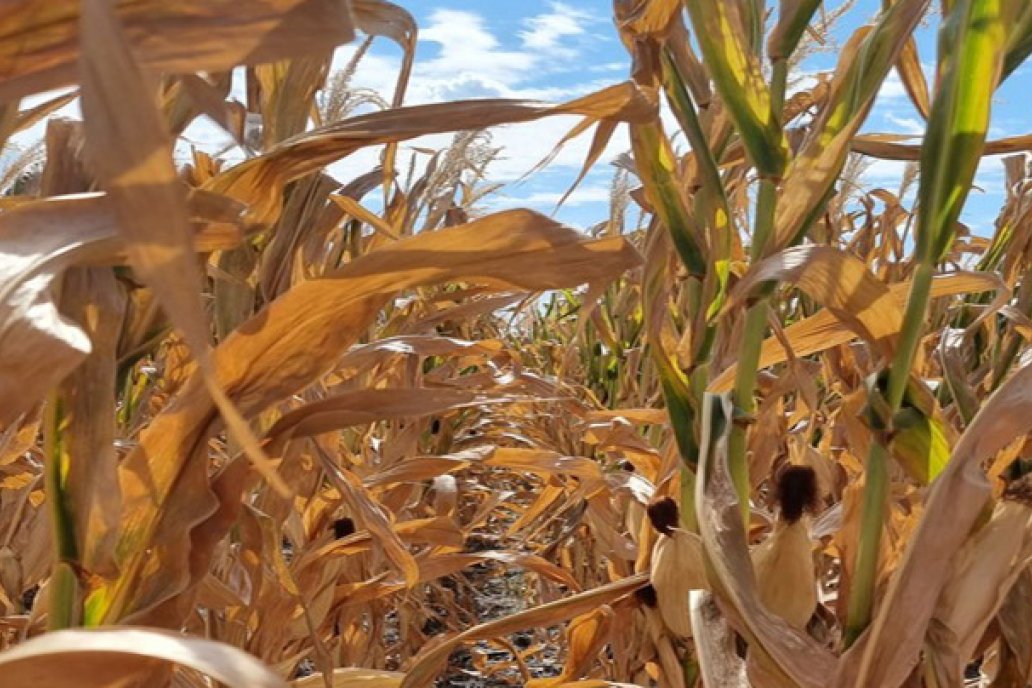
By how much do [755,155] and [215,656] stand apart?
479mm

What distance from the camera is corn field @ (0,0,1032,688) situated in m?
0.32

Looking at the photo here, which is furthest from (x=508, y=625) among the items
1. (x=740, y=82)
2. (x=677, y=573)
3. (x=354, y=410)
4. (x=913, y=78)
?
(x=913, y=78)

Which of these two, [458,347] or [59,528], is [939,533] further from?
[458,347]

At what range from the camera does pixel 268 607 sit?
95cm

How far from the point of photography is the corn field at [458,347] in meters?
0.32

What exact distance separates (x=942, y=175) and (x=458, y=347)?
492 millimetres

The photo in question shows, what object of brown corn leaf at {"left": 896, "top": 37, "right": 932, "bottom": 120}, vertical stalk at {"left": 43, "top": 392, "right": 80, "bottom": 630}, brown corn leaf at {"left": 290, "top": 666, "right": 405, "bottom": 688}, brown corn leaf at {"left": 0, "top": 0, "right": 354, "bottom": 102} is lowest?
brown corn leaf at {"left": 290, "top": 666, "right": 405, "bottom": 688}

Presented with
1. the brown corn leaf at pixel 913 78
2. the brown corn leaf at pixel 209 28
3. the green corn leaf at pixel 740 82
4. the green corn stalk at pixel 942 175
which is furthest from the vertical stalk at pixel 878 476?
the brown corn leaf at pixel 209 28

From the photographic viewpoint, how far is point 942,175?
583 mm

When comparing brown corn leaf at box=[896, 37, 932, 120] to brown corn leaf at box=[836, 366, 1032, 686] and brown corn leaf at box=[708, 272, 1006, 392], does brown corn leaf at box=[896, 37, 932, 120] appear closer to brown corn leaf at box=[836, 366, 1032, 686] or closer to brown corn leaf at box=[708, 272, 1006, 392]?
brown corn leaf at box=[708, 272, 1006, 392]

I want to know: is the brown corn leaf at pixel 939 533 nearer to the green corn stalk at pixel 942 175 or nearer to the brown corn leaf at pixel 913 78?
the green corn stalk at pixel 942 175

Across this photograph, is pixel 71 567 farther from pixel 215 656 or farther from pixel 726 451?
pixel 726 451

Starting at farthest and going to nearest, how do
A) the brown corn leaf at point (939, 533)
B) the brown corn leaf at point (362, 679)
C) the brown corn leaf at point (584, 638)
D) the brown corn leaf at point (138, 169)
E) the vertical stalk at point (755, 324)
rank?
the brown corn leaf at point (584, 638) → the brown corn leaf at point (362, 679) → the vertical stalk at point (755, 324) → the brown corn leaf at point (939, 533) → the brown corn leaf at point (138, 169)

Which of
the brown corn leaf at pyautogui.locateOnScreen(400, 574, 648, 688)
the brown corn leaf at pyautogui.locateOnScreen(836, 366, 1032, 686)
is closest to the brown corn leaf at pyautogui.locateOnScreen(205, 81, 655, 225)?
the brown corn leaf at pyautogui.locateOnScreen(836, 366, 1032, 686)
